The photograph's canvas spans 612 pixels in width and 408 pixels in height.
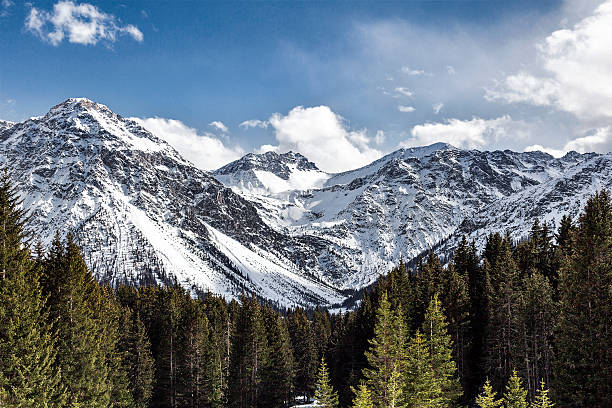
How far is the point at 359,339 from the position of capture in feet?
206

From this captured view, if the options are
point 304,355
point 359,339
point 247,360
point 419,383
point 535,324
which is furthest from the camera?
point 304,355

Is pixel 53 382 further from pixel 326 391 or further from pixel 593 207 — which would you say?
pixel 593 207

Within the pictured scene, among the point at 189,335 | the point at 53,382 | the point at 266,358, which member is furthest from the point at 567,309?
the point at 189,335

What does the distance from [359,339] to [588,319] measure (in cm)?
3901

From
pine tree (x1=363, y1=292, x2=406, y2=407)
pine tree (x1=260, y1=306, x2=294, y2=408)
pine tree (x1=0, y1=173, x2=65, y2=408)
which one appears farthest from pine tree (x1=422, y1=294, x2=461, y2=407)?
pine tree (x1=260, y1=306, x2=294, y2=408)

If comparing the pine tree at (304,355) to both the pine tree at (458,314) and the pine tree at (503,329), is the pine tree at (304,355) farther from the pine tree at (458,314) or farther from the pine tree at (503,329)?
the pine tree at (503,329)

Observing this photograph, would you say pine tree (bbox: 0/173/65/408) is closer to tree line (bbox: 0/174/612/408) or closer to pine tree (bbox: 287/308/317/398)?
tree line (bbox: 0/174/612/408)

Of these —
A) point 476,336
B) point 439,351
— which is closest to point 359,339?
point 476,336

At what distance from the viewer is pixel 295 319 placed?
99562 millimetres

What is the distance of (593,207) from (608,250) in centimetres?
313

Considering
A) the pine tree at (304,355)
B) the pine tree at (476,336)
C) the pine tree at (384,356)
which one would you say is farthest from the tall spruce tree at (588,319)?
the pine tree at (304,355)

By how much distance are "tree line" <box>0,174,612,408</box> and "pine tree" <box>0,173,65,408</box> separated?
0.23ft

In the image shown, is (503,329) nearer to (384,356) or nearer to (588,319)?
(588,319)

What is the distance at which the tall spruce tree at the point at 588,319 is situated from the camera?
26.1 m
